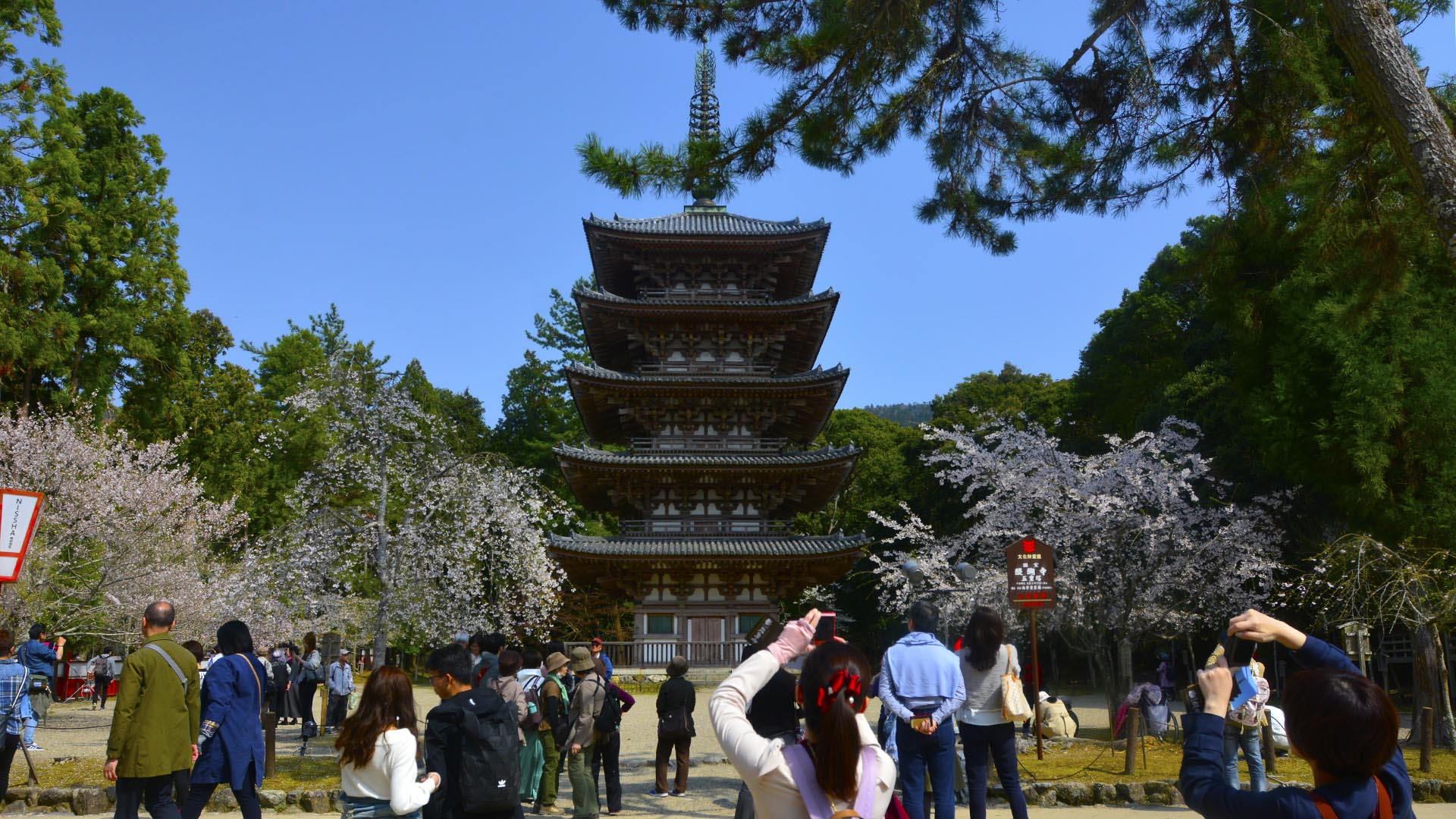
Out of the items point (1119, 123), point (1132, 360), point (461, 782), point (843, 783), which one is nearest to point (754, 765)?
point (843, 783)

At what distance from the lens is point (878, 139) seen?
7926 mm

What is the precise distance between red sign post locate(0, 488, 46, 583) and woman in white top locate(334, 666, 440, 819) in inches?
156

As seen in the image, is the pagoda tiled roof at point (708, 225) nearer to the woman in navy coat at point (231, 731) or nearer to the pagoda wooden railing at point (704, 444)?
the pagoda wooden railing at point (704, 444)

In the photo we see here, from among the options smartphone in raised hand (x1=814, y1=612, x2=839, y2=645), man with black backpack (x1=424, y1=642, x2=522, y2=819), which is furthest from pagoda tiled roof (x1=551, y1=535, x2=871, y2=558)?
smartphone in raised hand (x1=814, y1=612, x2=839, y2=645)

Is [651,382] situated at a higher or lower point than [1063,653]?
higher

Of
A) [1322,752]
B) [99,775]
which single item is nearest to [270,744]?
[99,775]

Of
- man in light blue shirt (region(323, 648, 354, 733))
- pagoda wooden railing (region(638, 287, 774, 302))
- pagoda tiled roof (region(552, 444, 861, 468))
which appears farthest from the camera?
pagoda wooden railing (region(638, 287, 774, 302))

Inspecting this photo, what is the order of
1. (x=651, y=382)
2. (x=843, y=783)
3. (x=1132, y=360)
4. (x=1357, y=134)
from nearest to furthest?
(x=843, y=783), (x=1357, y=134), (x=651, y=382), (x=1132, y=360)

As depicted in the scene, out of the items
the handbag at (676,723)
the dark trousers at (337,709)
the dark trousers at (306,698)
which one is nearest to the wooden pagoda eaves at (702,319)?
the dark trousers at (337,709)

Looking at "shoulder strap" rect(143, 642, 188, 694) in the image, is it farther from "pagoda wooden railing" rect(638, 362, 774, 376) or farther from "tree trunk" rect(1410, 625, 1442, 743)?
"pagoda wooden railing" rect(638, 362, 774, 376)

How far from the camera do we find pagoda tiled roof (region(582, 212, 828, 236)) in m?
26.3

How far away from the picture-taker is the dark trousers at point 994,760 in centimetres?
611

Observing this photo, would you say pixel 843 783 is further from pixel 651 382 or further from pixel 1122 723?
pixel 651 382

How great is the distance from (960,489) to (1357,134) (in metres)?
29.5
